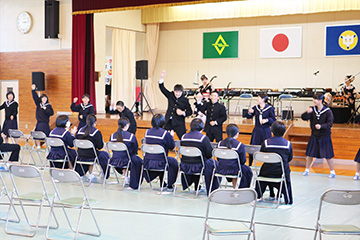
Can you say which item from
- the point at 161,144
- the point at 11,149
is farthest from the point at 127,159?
the point at 11,149

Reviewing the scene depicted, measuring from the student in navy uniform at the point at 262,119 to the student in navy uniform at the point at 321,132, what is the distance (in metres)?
0.65

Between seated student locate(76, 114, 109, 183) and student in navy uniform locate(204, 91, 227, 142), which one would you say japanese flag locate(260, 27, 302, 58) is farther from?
seated student locate(76, 114, 109, 183)

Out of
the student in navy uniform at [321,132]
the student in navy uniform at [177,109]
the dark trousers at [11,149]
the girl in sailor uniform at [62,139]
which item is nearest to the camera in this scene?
the girl in sailor uniform at [62,139]

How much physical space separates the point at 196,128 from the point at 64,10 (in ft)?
32.6

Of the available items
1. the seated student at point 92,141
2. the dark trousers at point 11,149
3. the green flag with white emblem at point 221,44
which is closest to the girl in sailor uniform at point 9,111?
the dark trousers at point 11,149

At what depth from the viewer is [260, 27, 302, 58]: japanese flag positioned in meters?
16.2

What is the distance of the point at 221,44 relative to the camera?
1750 centimetres

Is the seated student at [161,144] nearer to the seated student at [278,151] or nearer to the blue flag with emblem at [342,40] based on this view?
the seated student at [278,151]

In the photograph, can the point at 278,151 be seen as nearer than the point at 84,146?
Yes

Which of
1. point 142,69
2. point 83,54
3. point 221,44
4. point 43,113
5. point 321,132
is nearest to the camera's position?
point 321,132

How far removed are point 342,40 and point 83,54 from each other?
8317 millimetres

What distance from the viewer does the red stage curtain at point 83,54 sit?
591 inches

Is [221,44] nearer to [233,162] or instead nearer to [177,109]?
[177,109]

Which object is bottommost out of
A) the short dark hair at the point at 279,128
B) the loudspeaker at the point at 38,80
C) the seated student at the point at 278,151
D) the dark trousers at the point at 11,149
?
the dark trousers at the point at 11,149
